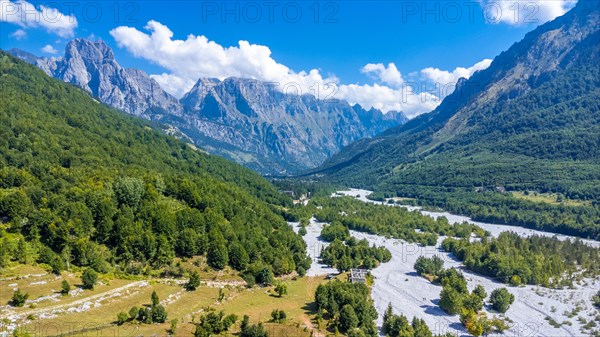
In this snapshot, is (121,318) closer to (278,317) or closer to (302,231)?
(278,317)

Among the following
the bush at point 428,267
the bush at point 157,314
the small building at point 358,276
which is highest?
the bush at point 157,314

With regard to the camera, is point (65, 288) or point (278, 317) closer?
point (65, 288)

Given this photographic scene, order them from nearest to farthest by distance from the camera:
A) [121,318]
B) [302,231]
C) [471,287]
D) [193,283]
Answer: [121,318]
[193,283]
[471,287]
[302,231]

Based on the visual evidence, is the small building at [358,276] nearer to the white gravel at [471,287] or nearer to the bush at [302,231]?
the white gravel at [471,287]

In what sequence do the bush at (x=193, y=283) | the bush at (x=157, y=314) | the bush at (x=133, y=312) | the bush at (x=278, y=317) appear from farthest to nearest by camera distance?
1. the bush at (x=193, y=283)
2. the bush at (x=278, y=317)
3. the bush at (x=157, y=314)
4. the bush at (x=133, y=312)

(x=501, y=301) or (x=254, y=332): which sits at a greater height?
(x=254, y=332)

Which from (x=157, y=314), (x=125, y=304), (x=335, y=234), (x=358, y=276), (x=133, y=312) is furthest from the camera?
(x=335, y=234)

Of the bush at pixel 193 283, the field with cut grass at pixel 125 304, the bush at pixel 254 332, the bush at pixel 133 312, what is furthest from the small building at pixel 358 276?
the bush at pixel 133 312

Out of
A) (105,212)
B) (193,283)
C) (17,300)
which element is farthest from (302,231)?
(17,300)
